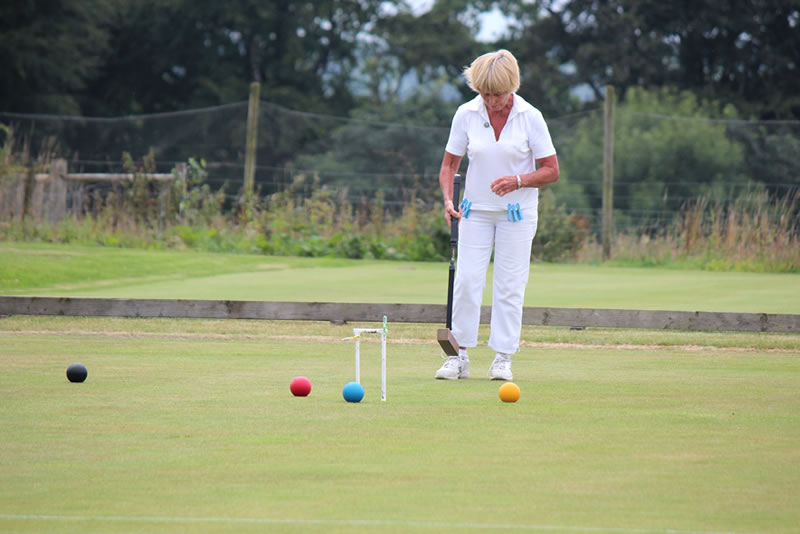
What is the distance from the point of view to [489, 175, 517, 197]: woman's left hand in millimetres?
5902

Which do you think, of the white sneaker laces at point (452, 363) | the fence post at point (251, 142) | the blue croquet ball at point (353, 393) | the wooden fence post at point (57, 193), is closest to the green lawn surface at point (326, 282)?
the wooden fence post at point (57, 193)

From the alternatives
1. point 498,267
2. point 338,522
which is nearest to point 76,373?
point 498,267

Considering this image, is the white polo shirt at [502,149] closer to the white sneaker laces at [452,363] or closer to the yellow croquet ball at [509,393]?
the white sneaker laces at [452,363]

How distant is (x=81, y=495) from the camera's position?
11.0 feet

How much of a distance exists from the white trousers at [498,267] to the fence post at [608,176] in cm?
1128

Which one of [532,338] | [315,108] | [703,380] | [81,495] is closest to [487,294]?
[532,338]

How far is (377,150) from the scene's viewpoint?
21672 mm

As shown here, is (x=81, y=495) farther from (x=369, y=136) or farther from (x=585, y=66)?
(x=585, y=66)

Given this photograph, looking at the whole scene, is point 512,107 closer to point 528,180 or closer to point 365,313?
point 528,180

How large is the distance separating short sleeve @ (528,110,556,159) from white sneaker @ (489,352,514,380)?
3.31 ft

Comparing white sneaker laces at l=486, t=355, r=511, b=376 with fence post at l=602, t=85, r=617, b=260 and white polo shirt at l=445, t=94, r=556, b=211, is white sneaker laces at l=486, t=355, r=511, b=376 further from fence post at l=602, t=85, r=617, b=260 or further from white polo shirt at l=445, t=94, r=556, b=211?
fence post at l=602, t=85, r=617, b=260

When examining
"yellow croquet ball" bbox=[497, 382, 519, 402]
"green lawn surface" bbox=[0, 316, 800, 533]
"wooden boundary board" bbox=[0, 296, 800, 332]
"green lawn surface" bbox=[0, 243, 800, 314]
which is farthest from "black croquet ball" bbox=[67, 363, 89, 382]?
"green lawn surface" bbox=[0, 243, 800, 314]

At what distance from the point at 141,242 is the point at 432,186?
4744 millimetres

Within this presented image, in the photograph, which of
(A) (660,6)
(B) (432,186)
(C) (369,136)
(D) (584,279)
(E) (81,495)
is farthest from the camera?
(A) (660,6)
